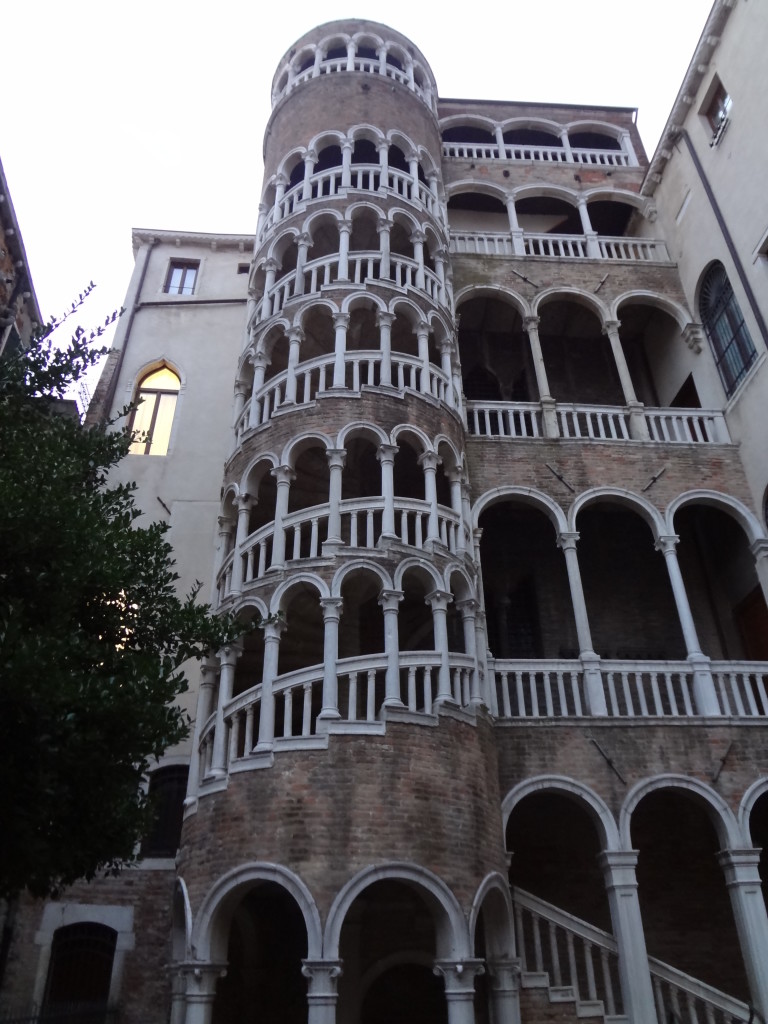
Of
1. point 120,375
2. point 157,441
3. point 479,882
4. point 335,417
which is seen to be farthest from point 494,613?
point 120,375

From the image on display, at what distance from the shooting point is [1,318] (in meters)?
17.5

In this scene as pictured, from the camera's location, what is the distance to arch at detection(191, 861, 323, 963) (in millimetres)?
9086

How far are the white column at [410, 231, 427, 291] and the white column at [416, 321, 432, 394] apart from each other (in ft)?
3.24

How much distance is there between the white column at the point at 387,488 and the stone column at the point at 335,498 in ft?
2.10

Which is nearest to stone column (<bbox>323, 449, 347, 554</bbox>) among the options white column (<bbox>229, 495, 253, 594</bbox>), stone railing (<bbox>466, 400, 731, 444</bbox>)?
white column (<bbox>229, 495, 253, 594</bbox>)

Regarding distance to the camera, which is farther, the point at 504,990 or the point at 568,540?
the point at 568,540

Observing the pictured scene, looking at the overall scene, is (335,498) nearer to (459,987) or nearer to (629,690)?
(629,690)

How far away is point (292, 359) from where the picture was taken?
1373cm

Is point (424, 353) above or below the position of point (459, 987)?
above

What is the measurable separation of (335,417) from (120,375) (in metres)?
8.57

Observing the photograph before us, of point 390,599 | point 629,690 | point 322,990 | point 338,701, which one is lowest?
point 322,990

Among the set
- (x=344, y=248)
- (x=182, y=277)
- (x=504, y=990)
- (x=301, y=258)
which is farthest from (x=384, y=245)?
(x=504, y=990)

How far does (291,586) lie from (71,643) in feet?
16.0

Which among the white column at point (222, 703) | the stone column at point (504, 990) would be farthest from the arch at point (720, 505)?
the white column at point (222, 703)
